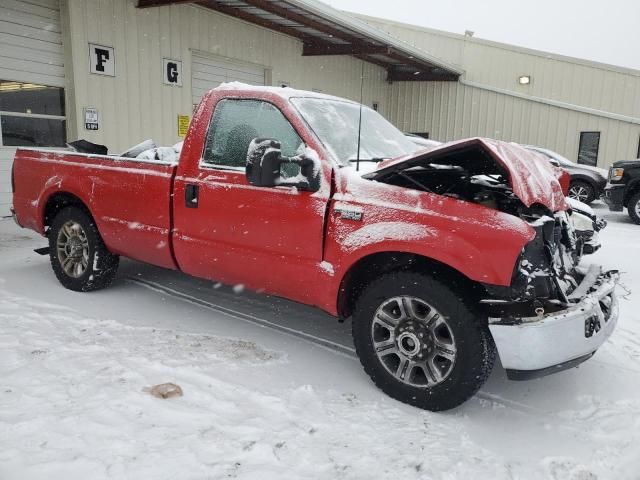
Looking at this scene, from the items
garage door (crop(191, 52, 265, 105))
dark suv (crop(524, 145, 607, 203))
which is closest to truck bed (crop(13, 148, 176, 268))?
garage door (crop(191, 52, 265, 105))

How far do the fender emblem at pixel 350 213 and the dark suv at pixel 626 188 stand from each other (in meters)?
9.53

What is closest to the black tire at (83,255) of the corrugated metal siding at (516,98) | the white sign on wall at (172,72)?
the white sign on wall at (172,72)

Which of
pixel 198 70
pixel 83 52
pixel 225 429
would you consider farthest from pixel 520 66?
pixel 225 429

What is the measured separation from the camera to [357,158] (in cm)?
341

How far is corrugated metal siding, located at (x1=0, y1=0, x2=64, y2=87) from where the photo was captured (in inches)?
326

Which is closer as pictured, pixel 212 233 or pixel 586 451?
pixel 586 451

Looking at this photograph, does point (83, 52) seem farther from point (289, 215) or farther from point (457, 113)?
point (457, 113)

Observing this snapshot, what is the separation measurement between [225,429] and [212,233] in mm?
1533

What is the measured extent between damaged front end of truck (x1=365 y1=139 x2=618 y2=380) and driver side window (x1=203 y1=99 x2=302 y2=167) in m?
0.79

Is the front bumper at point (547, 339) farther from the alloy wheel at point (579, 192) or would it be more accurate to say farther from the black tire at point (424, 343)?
the alloy wheel at point (579, 192)

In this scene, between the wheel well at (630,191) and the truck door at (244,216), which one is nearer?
the truck door at (244,216)

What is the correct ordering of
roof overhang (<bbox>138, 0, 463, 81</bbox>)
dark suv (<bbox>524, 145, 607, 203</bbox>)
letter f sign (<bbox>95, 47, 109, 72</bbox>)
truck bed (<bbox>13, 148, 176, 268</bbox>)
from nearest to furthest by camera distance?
1. truck bed (<bbox>13, 148, 176, 268</bbox>)
2. letter f sign (<bbox>95, 47, 109, 72</bbox>)
3. roof overhang (<bbox>138, 0, 463, 81</bbox>)
4. dark suv (<bbox>524, 145, 607, 203</bbox>)

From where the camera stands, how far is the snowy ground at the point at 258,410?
2.48m

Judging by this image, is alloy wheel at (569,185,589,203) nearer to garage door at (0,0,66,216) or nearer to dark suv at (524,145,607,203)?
dark suv at (524,145,607,203)
